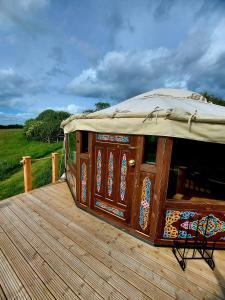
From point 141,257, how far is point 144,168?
1251 mm

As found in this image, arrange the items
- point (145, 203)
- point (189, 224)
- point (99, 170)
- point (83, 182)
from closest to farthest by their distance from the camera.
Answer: point (189, 224)
point (145, 203)
point (99, 170)
point (83, 182)

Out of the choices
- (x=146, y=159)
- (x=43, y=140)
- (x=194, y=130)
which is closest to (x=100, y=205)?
(x=146, y=159)

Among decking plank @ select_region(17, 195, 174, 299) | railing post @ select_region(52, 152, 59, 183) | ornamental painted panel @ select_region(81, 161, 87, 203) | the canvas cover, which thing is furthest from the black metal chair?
railing post @ select_region(52, 152, 59, 183)

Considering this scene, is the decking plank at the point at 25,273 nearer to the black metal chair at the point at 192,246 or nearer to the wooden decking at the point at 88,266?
the wooden decking at the point at 88,266

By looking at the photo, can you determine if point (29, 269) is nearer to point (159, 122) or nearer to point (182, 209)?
point (182, 209)

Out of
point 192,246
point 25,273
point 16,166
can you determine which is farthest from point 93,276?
point 16,166

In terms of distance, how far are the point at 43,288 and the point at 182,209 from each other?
200 centimetres

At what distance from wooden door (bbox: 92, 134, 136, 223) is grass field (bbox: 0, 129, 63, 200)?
141 inches

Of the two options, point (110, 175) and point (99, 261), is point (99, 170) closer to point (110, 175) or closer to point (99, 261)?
point (110, 175)

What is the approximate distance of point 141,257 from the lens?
2426mm

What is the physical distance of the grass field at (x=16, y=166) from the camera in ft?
30.2

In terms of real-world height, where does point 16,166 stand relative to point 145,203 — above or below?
below

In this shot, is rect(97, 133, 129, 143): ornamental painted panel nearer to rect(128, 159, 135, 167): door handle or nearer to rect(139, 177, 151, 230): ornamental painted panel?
rect(128, 159, 135, 167): door handle

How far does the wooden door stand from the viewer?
2.86m
